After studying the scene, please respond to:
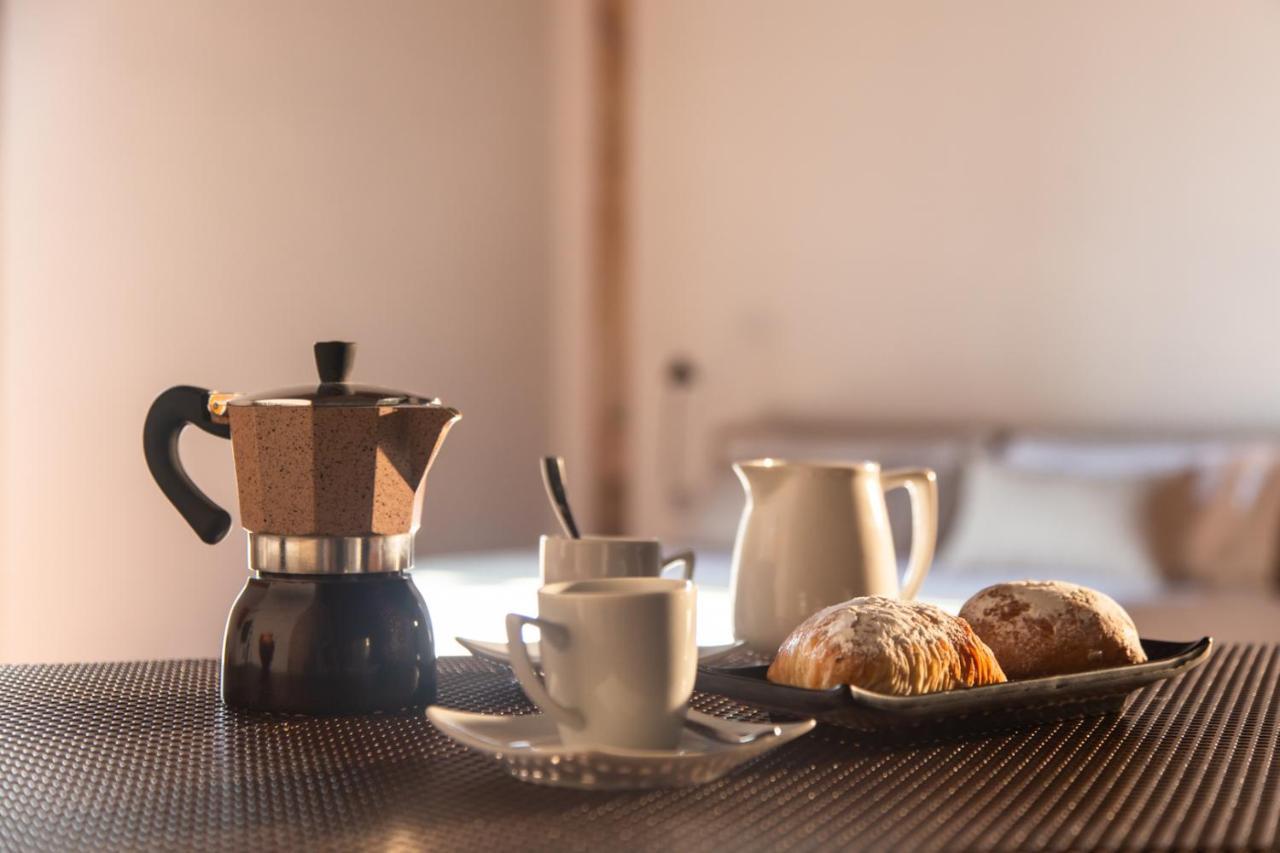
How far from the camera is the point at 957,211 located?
388cm

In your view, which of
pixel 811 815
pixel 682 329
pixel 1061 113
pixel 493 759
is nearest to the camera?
pixel 811 815

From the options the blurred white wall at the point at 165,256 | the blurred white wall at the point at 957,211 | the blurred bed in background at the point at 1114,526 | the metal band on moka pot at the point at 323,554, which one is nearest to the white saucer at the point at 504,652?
the metal band on moka pot at the point at 323,554

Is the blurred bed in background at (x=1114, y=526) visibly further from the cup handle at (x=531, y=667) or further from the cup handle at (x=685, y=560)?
the cup handle at (x=531, y=667)

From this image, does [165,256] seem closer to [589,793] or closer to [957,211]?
[957,211]

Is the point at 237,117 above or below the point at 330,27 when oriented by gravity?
below

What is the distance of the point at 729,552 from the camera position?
3.49 metres

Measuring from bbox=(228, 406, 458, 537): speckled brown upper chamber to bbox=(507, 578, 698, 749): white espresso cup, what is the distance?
0.71 ft

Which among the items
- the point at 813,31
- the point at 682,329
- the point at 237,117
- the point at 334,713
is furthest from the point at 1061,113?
the point at 334,713

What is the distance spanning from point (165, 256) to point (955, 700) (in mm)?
3046

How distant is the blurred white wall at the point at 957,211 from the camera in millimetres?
3449

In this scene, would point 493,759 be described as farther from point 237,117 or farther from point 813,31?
point 813,31

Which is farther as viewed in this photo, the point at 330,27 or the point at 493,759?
the point at 330,27

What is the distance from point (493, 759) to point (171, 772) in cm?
18

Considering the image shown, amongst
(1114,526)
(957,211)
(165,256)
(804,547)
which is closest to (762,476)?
(804,547)
